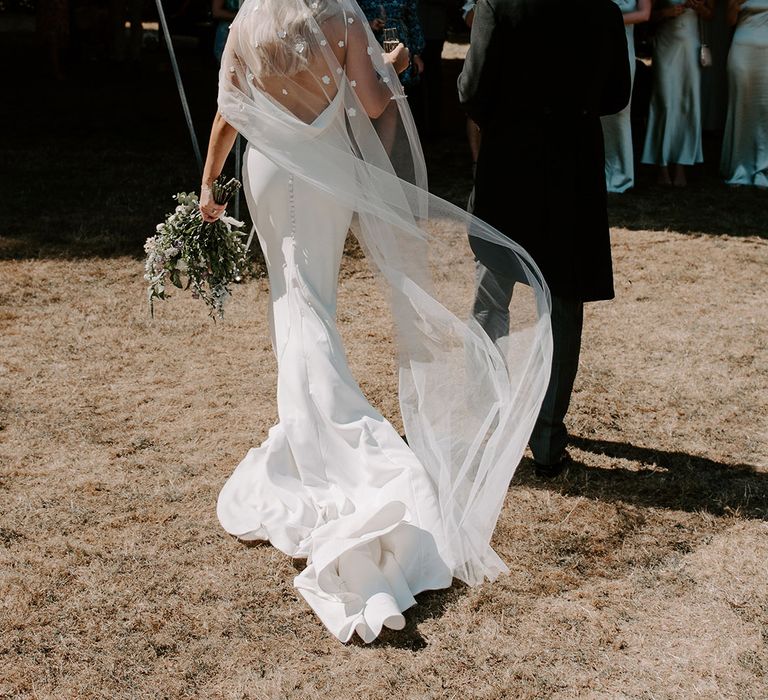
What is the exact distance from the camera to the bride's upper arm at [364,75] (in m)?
3.68

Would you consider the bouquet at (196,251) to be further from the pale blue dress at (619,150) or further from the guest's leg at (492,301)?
the pale blue dress at (619,150)

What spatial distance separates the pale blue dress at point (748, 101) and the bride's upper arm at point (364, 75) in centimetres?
651

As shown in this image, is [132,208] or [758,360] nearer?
[758,360]

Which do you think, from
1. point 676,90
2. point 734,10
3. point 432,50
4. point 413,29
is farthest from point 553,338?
point 432,50

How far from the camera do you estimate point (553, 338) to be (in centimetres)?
421

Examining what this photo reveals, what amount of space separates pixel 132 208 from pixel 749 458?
Answer: 18.5ft

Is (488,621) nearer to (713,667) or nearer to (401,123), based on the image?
(713,667)

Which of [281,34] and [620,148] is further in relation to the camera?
[620,148]

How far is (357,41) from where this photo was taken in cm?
368

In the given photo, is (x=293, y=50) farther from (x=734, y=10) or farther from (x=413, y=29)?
(x=734, y=10)

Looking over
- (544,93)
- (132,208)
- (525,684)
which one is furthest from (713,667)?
(132,208)

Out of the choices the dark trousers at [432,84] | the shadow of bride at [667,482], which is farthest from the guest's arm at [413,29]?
the shadow of bride at [667,482]

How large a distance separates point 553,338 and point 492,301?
320 millimetres

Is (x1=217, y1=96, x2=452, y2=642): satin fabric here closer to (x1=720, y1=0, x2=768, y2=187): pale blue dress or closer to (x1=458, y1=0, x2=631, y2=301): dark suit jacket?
(x1=458, y1=0, x2=631, y2=301): dark suit jacket
